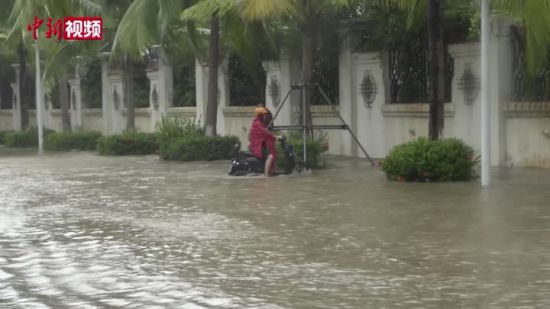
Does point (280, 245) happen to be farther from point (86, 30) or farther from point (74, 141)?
point (74, 141)

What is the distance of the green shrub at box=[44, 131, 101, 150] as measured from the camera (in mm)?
Result: 33938

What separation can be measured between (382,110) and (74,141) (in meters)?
15.1

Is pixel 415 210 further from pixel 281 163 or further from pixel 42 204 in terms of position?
pixel 281 163

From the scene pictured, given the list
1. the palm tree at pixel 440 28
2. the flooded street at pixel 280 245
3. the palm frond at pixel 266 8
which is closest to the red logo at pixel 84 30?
the palm frond at pixel 266 8

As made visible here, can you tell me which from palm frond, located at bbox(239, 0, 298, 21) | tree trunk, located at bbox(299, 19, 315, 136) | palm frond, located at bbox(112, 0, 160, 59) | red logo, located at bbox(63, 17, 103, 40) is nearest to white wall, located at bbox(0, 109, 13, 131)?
red logo, located at bbox(63, 17, 103, 40)

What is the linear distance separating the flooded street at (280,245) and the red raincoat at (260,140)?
1.20m

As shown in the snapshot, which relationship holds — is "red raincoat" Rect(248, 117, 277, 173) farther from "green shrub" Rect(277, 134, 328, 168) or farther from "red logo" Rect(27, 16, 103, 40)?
"red logo" Rect(27, 16, 103, 40)

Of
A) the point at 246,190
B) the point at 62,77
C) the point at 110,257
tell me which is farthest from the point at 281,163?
the point at 62,77

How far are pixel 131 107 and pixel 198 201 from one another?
1770cm

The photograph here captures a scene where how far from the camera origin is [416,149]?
16016mm

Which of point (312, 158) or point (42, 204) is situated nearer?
point (42, 204)

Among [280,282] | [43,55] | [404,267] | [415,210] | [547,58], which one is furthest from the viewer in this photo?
[43,55]

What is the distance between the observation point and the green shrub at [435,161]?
15820 millimetres

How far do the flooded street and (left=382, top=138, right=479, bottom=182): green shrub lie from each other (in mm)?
446
